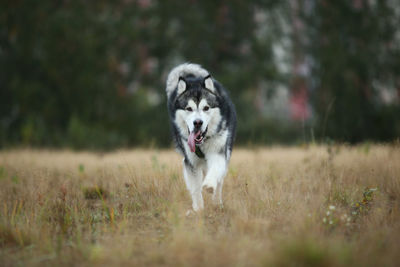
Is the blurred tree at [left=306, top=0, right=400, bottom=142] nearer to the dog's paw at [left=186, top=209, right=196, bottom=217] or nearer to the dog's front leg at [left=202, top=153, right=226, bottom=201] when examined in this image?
the dog's front leg at [left=202, top=153, right=226, bottom=201]

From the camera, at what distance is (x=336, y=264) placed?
2.44 m

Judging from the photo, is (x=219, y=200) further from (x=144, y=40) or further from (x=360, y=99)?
(x=144, y=40)

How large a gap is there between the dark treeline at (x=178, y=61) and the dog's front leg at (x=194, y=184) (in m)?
7.43

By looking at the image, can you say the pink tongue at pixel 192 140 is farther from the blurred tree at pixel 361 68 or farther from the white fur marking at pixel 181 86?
the blurred tree at pixel 361 68

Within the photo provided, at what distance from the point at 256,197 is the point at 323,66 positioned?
35.6 feet

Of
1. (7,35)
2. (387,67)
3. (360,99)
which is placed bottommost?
(360,99)

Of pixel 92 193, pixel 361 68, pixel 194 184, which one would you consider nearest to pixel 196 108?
pixel 194 184

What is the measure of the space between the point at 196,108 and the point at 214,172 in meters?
0.88

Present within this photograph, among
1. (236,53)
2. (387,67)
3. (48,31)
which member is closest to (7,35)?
(48,31)

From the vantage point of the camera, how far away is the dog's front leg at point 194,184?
440 centimetres

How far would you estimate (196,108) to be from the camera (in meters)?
4.39

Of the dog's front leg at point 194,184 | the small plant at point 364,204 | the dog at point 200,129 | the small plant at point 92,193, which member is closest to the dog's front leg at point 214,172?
the dog at point 200,129

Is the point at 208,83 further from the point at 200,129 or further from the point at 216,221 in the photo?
the point at 216,221

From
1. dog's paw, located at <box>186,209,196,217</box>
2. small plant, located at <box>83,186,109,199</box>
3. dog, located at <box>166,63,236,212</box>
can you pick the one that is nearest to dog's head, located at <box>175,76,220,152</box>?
dog, located at <box>166,63,236,212</box>
